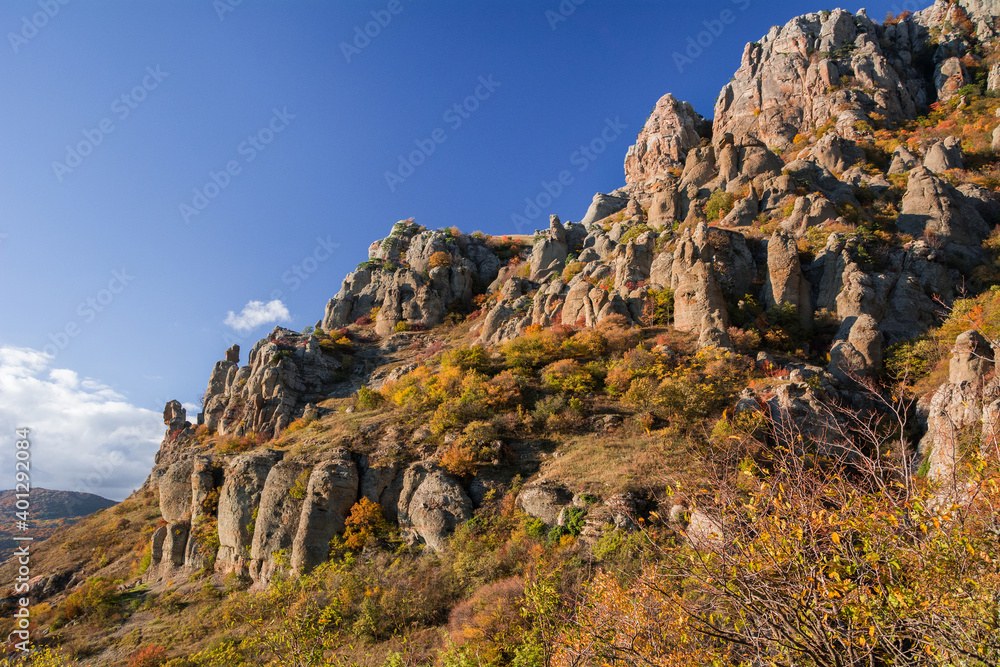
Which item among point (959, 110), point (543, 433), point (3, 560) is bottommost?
point (3, 560)

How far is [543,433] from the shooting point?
21.6 metres

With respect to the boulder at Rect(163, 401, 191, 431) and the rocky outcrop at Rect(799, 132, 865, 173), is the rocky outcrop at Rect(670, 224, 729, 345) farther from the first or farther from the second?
the boulder at Rect(163, 401, 191, 431)

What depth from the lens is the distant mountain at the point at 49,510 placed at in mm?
29827

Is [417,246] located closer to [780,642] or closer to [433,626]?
[433,626]

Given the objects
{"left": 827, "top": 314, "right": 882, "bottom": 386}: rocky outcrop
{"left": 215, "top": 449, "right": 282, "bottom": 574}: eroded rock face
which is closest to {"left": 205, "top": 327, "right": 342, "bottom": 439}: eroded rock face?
{"left": 215, "top": 449, "right": 282, "bottom": 574}: eroded rock face

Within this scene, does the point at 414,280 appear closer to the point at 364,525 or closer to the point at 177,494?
the point at 177,494

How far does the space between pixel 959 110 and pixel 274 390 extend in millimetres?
69812

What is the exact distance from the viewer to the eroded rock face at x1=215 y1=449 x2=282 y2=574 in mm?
20109

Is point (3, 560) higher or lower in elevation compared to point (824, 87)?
lower

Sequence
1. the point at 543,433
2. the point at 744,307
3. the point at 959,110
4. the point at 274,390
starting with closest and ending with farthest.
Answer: the point at 543,433
the point at 744,307
the point at 274,390
the point at 959,110

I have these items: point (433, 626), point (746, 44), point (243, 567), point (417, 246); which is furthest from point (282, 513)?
point (746, 44)

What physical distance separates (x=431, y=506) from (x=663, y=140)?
2228 inches

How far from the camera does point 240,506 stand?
2081 centimetres

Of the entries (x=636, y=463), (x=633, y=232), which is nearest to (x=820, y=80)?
(x=633, y=232)
